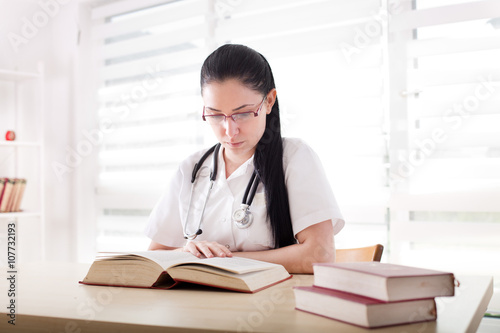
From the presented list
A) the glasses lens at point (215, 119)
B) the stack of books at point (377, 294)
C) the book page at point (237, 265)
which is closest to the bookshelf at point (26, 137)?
the glasses lens at point (215, 119)

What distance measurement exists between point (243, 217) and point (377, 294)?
81 centimetres

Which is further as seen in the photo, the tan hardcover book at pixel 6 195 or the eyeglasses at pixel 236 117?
the tan hardcover book at pixel 6 195

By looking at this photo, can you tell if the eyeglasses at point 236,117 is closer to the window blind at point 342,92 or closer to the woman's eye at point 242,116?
the woman's eye at point 242,116

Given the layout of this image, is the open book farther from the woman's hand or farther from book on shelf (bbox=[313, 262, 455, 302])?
book on shelf (bbox=[313, 262, 455, 302])

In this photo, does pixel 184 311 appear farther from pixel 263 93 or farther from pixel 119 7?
pixel 119 7

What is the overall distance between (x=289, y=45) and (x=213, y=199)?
1210mm

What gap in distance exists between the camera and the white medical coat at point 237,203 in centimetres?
152

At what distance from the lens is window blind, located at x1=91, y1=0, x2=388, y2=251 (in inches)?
93.5

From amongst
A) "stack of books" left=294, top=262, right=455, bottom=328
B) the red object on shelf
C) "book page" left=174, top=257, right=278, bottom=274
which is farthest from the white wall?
"stack of books" left=294, top=262, right=455, bottom=328

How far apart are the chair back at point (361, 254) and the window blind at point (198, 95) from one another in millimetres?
805

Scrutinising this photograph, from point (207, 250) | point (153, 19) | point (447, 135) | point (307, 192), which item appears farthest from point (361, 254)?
point (153, 19)

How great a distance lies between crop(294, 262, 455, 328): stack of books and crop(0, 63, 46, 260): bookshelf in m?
2.68

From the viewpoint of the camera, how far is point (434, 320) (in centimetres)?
79

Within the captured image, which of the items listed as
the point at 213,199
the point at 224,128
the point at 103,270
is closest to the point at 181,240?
the point at 213,199
